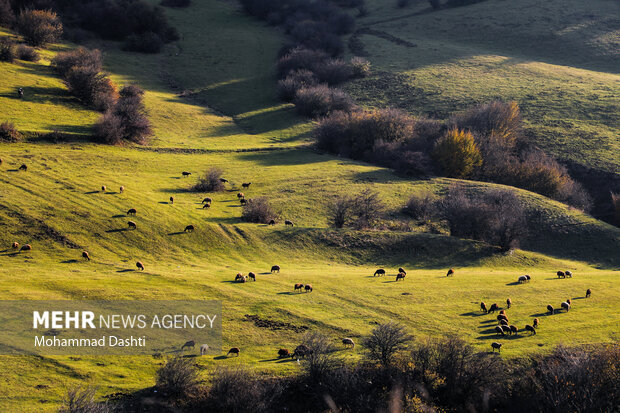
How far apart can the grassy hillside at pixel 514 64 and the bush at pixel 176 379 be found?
57823 mm

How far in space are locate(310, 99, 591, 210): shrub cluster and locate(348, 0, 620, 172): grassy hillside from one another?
14.7 feet

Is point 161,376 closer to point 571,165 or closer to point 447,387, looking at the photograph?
point 447,387

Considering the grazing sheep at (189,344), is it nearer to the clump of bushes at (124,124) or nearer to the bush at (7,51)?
the clump of bushes at (124,124)

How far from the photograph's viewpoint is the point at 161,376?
18344 millimetres

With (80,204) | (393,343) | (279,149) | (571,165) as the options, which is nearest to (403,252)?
(393,343)

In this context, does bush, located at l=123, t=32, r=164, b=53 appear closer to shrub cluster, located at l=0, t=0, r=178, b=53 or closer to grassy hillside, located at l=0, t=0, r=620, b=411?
shrub cluster, located at l=0, t=0, r=178, b=53

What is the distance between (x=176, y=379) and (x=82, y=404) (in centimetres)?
323

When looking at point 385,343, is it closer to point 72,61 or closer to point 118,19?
point 72,61

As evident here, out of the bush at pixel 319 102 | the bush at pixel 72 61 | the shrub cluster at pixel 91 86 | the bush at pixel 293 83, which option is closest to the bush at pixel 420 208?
the bush at pixel 319 102

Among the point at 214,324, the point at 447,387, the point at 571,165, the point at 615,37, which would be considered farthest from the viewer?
the point at 615,37

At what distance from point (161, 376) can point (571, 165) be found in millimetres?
58242

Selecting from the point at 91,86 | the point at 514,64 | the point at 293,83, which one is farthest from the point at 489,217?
the point at 514,64

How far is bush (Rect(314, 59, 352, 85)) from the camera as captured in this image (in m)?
88.5

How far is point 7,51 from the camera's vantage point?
220 feet
